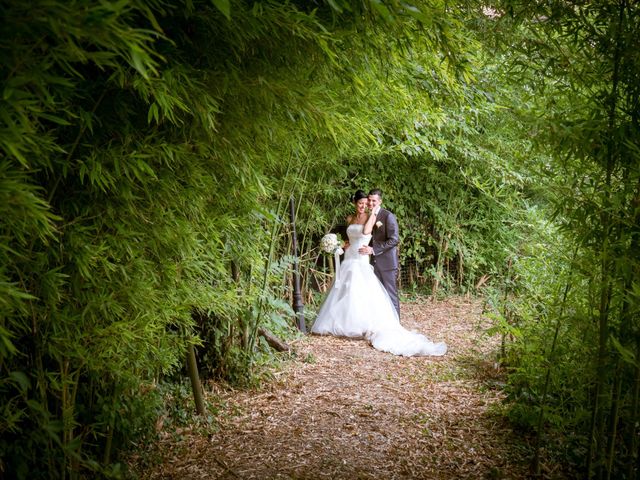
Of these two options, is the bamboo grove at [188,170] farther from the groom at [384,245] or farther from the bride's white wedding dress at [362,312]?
the groom at [384,245]

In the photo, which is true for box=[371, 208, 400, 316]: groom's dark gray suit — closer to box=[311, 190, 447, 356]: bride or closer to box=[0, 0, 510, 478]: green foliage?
box=[311, 190, 447, 356]: bride

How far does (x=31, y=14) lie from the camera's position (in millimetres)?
872

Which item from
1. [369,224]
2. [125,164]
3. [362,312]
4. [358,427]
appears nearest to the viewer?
[125,164]

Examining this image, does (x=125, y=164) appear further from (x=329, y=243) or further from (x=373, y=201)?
(x=373, y=201)

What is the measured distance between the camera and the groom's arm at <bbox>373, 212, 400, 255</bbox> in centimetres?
508

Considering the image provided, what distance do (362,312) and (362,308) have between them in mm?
46

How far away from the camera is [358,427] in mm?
2723

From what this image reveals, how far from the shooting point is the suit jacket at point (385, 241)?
5086mm

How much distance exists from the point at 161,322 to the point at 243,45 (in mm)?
1285

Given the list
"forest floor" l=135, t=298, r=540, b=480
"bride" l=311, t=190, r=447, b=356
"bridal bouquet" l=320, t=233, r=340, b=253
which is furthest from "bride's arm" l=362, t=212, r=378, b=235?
"forest floor" l=135, t=298, r=540, b=480

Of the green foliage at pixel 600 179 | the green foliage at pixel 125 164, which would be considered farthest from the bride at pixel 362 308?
the green foliage at pixel 125 164

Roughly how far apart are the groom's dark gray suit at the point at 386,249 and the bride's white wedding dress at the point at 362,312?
15 centimetres

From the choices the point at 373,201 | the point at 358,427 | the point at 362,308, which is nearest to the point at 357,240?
the point at 373,201

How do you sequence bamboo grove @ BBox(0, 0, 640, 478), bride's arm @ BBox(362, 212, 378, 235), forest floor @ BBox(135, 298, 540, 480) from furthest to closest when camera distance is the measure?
bride's arm @ BBox(362, 212, 378, 235) < forest floor @ BBox(135, 298, 540, 480) < bamboo grove @ BBox(0, 0, 640, 478)
